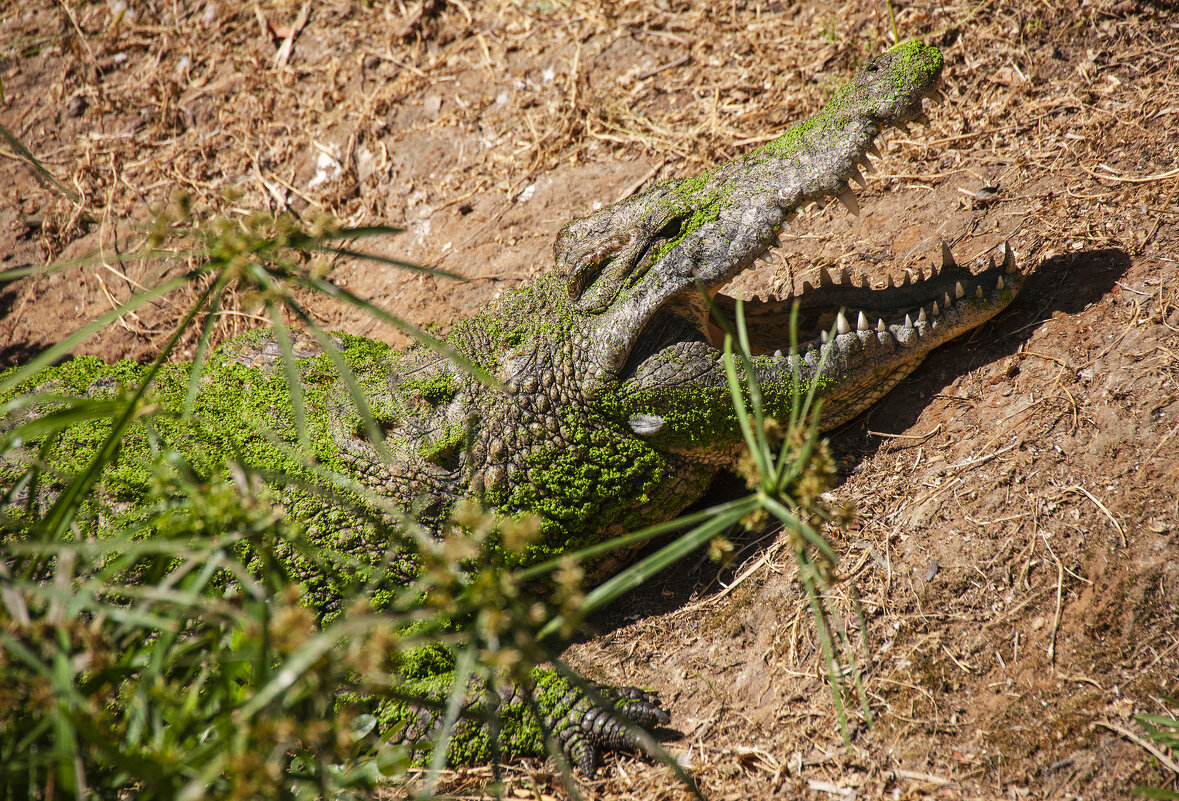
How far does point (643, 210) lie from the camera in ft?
11.8

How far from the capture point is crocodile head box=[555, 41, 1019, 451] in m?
3.29

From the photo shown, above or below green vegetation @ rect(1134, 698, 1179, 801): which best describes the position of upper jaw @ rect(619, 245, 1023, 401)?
above

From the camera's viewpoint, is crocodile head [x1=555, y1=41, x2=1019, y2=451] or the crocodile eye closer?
crocodile head [x1=555, y1=41, x2=1019, y2=451]

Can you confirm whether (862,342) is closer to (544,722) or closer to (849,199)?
(849,199)

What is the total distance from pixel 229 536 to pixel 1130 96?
487 centimetres

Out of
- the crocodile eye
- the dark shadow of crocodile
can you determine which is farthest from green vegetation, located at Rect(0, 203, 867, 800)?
the crocodile eye

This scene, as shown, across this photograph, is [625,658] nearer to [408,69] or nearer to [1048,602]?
[1048,602]

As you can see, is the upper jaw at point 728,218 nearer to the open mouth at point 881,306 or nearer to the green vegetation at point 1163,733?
the open mouth at point 881,306

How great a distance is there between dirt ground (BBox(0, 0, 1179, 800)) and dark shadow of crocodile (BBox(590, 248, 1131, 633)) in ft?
0.05

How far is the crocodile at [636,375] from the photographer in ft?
10.9

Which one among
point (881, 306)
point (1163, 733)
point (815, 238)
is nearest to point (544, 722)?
point (1163, 733)

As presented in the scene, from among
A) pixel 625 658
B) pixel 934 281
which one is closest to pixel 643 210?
pixel 934 281

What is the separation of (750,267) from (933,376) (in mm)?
1057

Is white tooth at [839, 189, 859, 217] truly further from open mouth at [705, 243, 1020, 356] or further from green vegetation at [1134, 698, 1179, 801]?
green vegetation at [1134, 698, 1179, 801]
